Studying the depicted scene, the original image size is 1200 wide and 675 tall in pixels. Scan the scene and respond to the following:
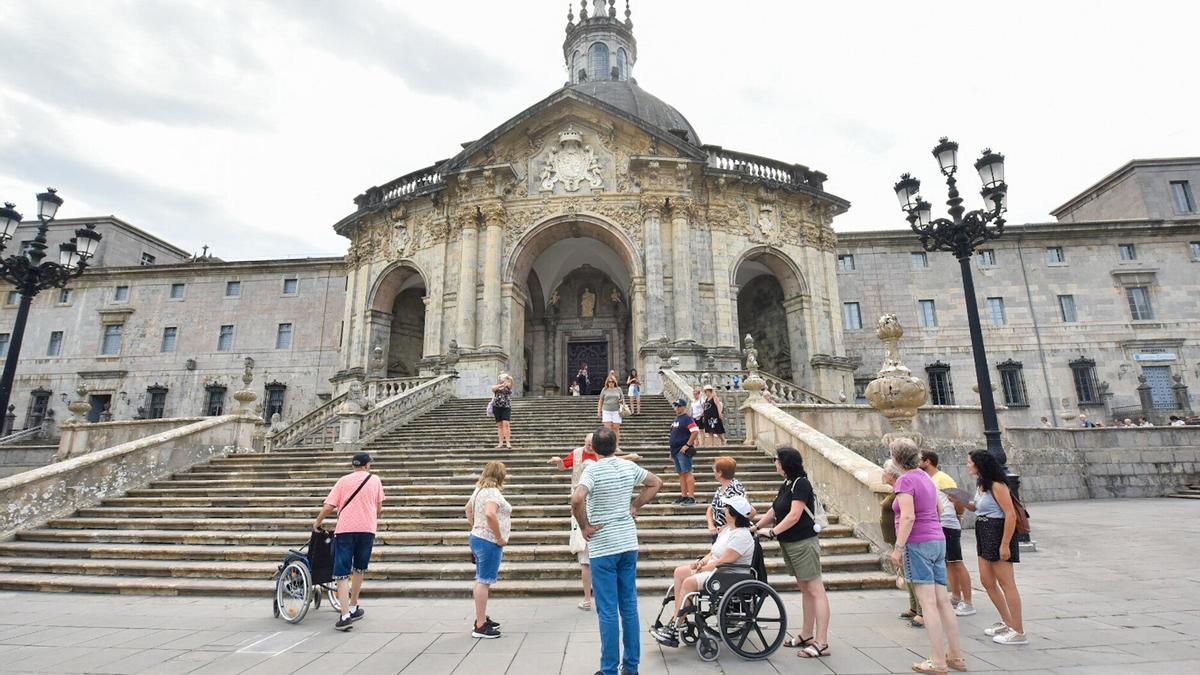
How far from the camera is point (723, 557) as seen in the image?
4.44 meters

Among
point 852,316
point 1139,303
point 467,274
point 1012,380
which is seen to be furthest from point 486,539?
point 1139,303

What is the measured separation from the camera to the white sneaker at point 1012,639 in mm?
4500

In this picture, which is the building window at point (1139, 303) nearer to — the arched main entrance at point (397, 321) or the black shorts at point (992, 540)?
the black shorts at point (992, 540)

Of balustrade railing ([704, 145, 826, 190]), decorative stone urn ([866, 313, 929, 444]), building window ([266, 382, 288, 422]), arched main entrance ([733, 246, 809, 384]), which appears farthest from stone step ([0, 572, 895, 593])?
building window ([266, 382, 288, 422])

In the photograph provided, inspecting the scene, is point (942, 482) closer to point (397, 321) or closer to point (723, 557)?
point (723, 557)

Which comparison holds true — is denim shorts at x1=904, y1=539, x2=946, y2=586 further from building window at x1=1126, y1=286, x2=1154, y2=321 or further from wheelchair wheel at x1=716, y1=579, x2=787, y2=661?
building window at x1=1126, y1=286, x2=1154, y2=321

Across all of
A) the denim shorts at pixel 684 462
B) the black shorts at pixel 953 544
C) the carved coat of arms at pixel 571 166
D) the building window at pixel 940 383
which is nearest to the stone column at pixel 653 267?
the carved coat of arms at pixel 571 166

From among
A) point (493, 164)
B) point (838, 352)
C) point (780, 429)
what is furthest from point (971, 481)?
point (493, 164)

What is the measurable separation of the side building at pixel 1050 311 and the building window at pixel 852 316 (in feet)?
0.16

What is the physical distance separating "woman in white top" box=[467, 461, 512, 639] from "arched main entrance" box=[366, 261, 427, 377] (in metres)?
19.2

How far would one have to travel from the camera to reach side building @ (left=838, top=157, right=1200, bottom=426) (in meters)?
27.1

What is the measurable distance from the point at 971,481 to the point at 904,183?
7.47m

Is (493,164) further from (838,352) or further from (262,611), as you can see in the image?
(262,611)

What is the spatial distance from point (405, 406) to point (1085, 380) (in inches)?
1215
